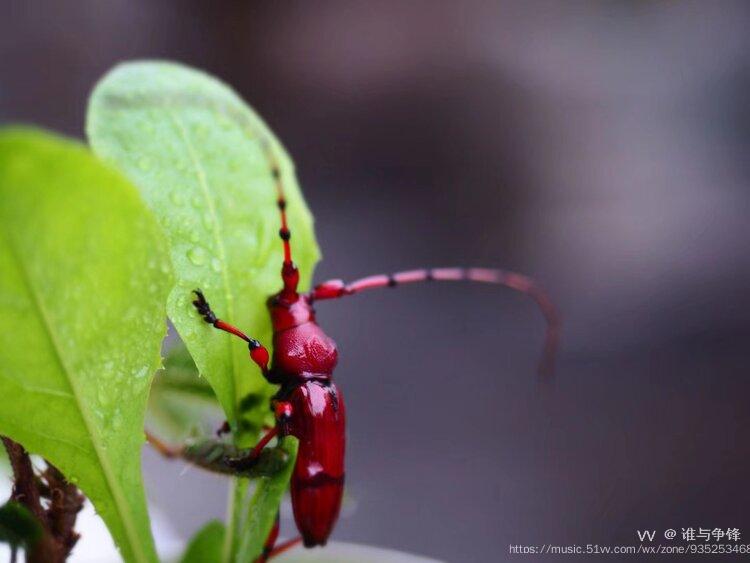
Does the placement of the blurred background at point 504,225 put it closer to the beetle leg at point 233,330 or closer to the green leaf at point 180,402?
the green leaf at point 180,402

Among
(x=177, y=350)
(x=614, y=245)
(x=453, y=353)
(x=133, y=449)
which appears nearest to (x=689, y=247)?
(x=614, y=245)

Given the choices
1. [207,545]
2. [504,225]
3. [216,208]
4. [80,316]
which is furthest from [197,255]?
[504,225]

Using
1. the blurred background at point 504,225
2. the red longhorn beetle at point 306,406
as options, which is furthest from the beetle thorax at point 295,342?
the blurred background at point 504,225

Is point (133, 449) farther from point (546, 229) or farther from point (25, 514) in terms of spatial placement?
point (546, 229)

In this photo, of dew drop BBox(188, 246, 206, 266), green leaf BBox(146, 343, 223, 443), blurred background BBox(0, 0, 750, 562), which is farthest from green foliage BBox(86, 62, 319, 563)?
blurred background BBox(0, 0, 750, 562)

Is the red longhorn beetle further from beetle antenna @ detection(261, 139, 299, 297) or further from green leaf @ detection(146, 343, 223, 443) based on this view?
green leaf @ detection(146, 343, 223, 443)
